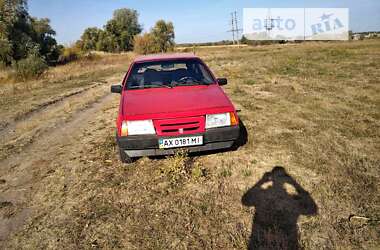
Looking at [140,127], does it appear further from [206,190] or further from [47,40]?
[47,40]

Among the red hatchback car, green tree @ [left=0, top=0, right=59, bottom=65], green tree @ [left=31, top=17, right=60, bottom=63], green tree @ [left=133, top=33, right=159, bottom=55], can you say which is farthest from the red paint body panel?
green tree @ [left=133, top=33, right=159, bottom=55]

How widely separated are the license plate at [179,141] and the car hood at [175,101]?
1.12 feet

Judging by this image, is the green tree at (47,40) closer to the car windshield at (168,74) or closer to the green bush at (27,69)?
the green bush at (27,69)

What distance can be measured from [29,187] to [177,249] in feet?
8.41

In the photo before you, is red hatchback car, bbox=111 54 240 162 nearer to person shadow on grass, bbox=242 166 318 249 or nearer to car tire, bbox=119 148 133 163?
car tire, bbox=119 148 133 163

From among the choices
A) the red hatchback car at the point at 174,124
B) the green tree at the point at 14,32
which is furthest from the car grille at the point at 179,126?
the green tree at the point at 14,32

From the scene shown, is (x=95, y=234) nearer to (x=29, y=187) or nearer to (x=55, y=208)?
(x=55, y=208)

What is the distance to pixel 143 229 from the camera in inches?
113

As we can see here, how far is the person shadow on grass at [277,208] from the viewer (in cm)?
261

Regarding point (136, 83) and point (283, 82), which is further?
point (283, 82)

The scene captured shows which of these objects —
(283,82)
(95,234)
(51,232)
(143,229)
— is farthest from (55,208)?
(283,82)

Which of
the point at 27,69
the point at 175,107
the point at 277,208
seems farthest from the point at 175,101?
the point at 27,69

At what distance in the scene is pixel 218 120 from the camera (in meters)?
3.98

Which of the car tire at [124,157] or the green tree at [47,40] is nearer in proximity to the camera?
the car tire at [124,157]
